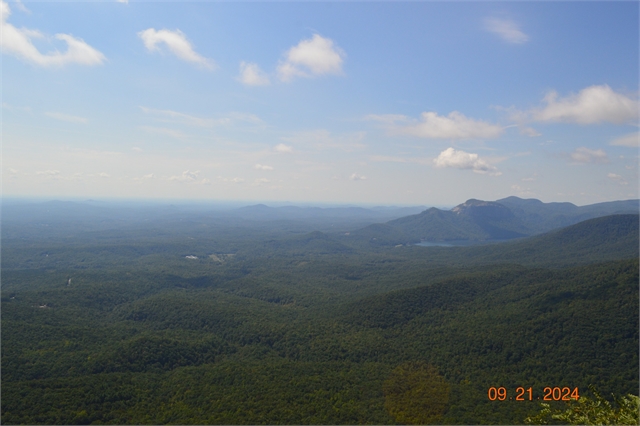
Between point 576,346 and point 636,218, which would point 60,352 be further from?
point 636,218

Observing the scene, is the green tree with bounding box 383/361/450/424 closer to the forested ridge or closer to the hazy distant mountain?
the forested ridge

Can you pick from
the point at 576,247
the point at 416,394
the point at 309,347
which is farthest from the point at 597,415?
the point at 576,247

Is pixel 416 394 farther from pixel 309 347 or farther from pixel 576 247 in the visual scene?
pixel 576 247

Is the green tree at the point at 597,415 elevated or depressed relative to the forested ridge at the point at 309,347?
elevated
